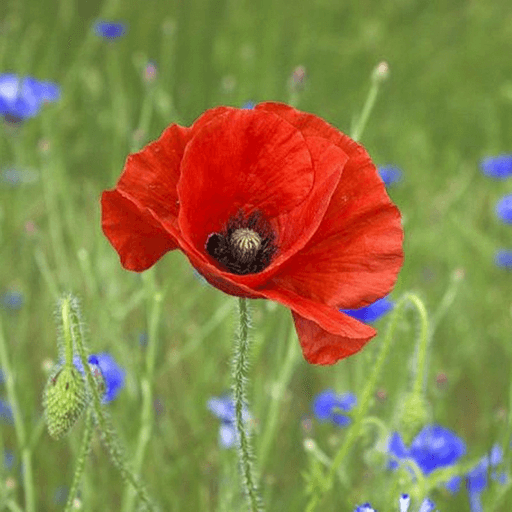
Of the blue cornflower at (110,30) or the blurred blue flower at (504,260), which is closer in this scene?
the blurred blue flower at (504,260)

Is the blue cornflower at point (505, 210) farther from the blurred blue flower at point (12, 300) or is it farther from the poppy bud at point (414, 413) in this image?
the poppy bud at point (414, 413)

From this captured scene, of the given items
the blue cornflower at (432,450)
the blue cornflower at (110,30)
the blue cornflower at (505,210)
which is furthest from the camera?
the blue cornflower at (110,30)

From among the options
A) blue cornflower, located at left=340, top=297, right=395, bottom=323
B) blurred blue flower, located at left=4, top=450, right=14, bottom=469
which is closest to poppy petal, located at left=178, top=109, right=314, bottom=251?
blue cornflower, located at left=340, top=297, right=395, bottom=323

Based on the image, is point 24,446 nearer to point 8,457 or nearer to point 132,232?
point 132,232

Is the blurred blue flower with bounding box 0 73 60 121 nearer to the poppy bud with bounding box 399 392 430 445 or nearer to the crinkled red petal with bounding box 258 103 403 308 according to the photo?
the poppy bud with bounding box 399 392 430 445

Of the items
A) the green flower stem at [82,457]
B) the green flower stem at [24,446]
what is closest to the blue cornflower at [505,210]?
the green flower stem at [24,446]

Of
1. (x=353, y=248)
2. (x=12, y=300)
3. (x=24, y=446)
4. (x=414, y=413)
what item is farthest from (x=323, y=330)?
(x=12, y=300)
